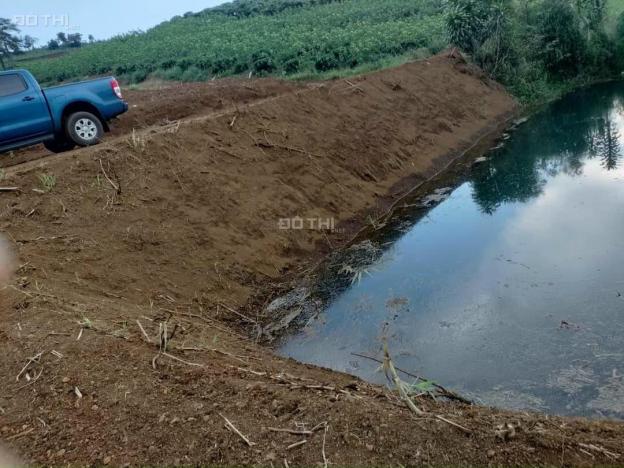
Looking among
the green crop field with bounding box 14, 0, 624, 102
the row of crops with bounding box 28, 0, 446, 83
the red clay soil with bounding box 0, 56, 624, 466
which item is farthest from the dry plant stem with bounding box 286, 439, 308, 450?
the row of crops with bounding box 28, 0, 446, 83

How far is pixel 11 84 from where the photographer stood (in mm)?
10492

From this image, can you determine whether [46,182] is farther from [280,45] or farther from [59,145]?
[280,45]

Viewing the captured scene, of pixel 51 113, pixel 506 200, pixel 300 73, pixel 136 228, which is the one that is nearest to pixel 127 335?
pixel 136 228

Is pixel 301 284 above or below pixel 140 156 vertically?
below

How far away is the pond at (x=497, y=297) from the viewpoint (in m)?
6.14

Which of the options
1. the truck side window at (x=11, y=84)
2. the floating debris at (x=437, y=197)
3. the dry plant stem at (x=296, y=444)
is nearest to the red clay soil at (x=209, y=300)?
the dry plant stem at (x=296, y=444)

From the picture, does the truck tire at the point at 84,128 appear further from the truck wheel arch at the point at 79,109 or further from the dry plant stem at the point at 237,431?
the dry plant stem at the point at 237,431

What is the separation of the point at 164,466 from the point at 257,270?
5.56 metres

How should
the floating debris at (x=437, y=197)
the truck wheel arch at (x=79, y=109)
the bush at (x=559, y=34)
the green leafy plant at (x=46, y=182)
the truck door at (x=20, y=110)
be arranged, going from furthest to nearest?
the bush at (x=559, y=34) < the floating debris at (x=437, y=197) < the truck wheel arch at (x=79, y=109) < the truck door at (x=20, y=110) < the green leafy plant at (x=46, y=182)

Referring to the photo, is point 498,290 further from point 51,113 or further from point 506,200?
point 51,113

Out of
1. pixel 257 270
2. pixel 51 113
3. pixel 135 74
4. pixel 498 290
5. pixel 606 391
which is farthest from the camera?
pixel 135 74

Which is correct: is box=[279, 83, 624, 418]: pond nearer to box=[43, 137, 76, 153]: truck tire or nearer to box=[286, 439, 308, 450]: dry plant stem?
box=[286, 439, 308, 450]: dry plant stem

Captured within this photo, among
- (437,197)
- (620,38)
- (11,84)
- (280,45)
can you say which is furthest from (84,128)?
(620,38)

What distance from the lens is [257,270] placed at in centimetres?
938
